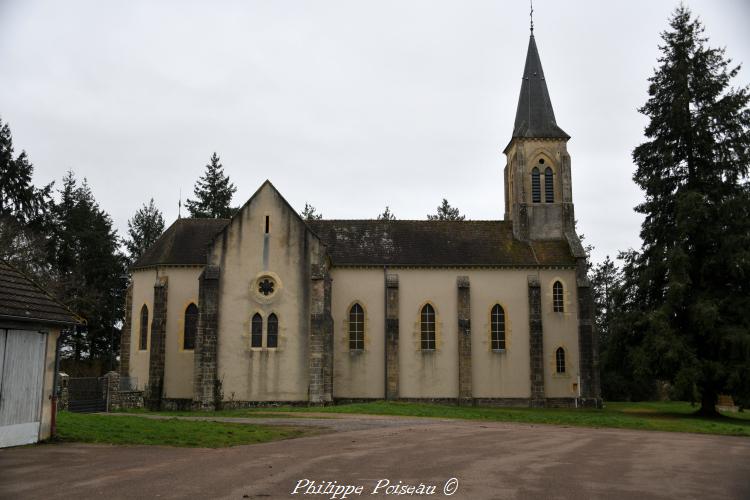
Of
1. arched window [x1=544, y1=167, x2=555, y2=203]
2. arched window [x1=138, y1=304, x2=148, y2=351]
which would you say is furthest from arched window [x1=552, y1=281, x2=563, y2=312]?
arched window [x1=138, y1=304, x2=148, y2=351]

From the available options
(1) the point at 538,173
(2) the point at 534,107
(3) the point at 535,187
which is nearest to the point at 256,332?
(3) the point at 535,187

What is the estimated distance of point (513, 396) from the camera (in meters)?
36.6

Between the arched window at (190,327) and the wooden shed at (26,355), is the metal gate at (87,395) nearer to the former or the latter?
the arched window at (190,327)

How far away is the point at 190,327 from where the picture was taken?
36188mm

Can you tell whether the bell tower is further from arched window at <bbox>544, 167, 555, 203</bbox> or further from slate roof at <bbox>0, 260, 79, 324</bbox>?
slate roof at <bbox>0, 260, 79, 324</bbox>

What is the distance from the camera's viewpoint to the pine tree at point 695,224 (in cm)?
2909

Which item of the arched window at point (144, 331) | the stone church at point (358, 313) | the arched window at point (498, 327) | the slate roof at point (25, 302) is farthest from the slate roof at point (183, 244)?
the slate roof at point (25, 302)

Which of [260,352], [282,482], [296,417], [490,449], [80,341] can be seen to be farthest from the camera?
[80,341]

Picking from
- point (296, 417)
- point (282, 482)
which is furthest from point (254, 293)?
point (282, 482)

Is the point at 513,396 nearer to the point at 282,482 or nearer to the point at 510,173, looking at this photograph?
the point at 510,173

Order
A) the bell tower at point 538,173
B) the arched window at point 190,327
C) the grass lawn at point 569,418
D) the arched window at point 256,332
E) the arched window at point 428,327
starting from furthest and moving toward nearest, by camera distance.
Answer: the bell tower at point 538,173 < the arched window at point 428,327 < the arched window at point 190,327 < the arched window at point 256,332 < the grass lawn at point 569,418

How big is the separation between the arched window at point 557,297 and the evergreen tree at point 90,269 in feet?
118

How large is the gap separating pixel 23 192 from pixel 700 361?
158 ft

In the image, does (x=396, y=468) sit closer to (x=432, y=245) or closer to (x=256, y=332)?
(x=256, y=332)
